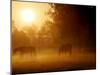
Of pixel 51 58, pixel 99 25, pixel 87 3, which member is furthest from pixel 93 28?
pixel 51 58

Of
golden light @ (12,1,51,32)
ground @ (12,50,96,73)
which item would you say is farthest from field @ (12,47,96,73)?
golden light @ (12,1,51,32)

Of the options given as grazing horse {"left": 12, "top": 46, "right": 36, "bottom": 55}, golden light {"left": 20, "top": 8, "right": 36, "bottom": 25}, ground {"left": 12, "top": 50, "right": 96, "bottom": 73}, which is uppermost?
golden light {"left": 20, "top": 8, "right": 36, "bottom": 25}

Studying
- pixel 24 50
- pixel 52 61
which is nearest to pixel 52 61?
pixel 52 61

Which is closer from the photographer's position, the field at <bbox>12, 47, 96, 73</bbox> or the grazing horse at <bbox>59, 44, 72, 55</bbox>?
the field at <bbox>12, 47, 96, 73</bbox>

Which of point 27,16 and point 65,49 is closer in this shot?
point 27,16

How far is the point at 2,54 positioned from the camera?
1.96 meters

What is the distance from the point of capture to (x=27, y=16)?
2.05 meters

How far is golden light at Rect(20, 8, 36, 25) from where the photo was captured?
202 centimetres

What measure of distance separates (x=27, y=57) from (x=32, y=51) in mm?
81

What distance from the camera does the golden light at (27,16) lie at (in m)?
2.02

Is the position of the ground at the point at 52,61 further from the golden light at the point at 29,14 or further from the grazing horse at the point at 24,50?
the golden light at the point at 29,14

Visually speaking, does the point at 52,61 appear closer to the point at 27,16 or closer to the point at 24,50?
the point at 24,50

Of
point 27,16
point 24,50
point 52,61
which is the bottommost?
point 52,61

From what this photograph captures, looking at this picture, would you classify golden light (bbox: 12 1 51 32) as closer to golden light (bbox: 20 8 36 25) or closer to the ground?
golden light (bbox: 20 8 36 25)
